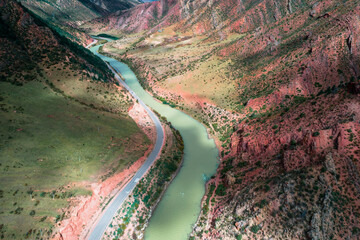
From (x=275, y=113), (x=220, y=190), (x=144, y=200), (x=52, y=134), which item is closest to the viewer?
(x=144, y=200)

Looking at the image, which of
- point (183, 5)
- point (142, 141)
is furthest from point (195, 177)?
point (183, 5)

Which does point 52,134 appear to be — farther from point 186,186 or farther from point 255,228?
point 255,228

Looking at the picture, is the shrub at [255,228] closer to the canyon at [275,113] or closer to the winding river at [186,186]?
the canyon at [275,113]

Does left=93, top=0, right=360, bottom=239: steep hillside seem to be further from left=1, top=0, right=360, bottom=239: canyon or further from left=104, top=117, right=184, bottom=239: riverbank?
left=104, top=117, right=184, bottom=239: riverbank

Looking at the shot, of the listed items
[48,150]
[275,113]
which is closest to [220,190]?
[275,113]

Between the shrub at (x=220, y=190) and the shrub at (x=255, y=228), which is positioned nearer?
the shrub at (x=255, y=228)

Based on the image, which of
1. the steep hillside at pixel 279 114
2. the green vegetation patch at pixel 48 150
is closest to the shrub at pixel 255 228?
the steep hillside at pixel 279 114
